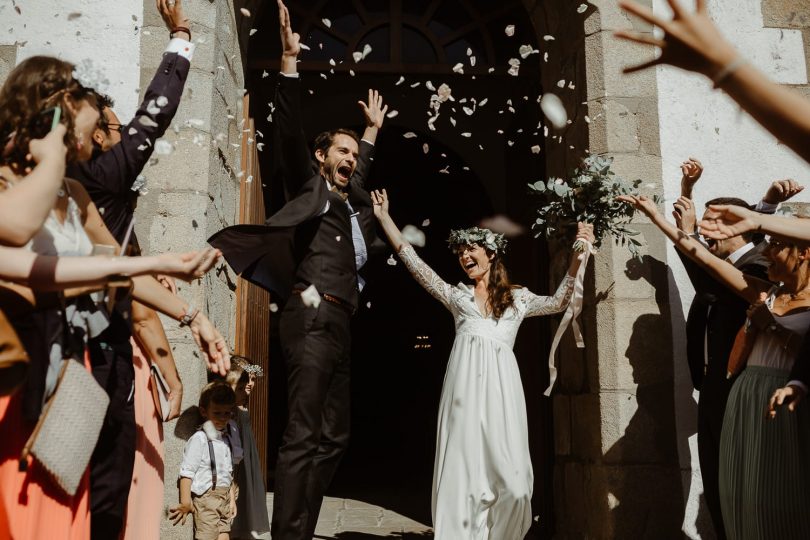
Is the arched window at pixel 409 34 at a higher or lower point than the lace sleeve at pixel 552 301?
higher

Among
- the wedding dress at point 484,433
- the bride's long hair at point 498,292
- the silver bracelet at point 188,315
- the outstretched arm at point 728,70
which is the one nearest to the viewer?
the outstretched arm at point 728,70

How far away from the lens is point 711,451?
3.88 m

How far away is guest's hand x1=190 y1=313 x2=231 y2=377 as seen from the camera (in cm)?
240

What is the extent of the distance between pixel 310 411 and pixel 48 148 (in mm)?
1873

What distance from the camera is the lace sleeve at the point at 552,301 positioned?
4473mm

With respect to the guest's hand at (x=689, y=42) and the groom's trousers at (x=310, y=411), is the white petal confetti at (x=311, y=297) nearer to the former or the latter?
the groom's trousers at (x=310, y=411)

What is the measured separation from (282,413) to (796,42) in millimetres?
8295

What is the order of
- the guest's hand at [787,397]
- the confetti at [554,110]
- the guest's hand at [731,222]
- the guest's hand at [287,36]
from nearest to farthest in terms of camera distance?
the guest's hand at [731,222]
the guest's hand at [787,397]
the guest's hand at [287,36]
the confetti at [554,110]

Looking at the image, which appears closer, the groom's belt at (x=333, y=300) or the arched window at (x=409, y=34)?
the groom's belt at (x=333, y=300)

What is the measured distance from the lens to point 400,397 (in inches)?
541

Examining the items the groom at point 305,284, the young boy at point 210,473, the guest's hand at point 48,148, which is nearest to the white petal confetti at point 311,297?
the groom at point 305,284

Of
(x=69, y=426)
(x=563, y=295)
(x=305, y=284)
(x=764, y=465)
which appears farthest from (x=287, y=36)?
(x=764, y=465)

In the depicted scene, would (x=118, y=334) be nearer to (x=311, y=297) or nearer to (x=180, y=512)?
(x=311, y=297)

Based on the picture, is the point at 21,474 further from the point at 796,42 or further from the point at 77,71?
the point at 796,42
